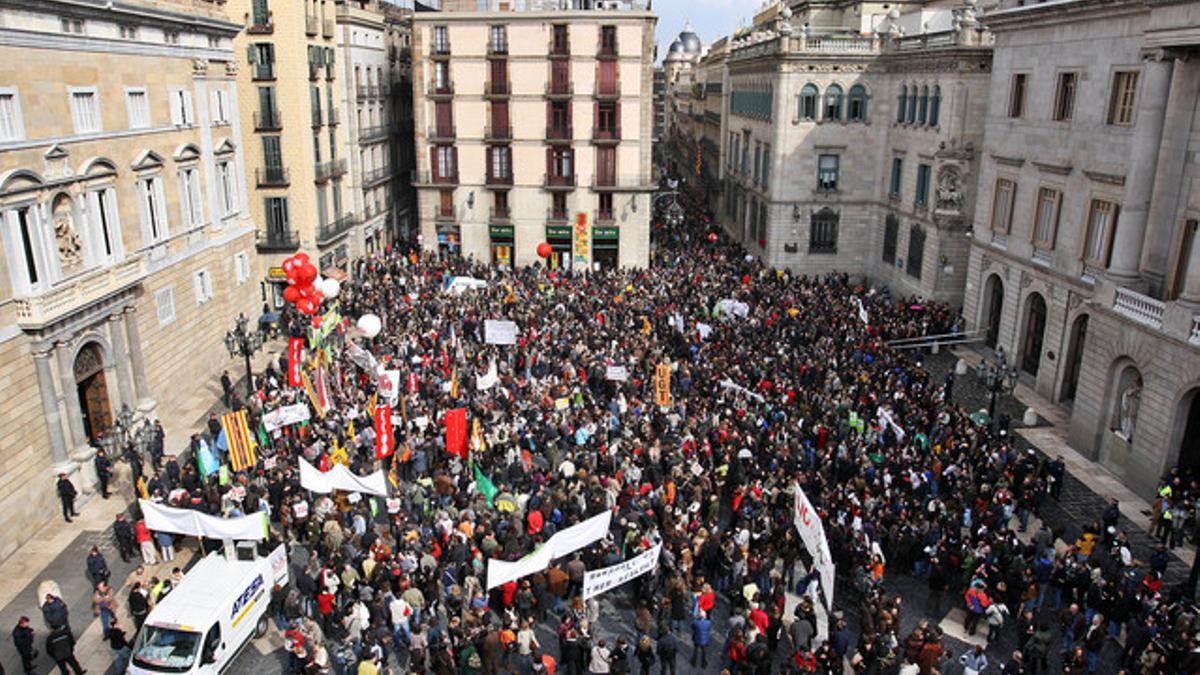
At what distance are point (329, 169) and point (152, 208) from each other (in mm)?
16507

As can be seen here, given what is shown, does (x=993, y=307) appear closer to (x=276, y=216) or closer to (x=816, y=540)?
Answer: (x=816, y=540)

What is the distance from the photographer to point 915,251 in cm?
4125

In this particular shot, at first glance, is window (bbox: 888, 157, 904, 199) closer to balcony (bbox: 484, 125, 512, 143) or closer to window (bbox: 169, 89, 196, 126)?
balcony (bbox: 484, 125, 512, 143)

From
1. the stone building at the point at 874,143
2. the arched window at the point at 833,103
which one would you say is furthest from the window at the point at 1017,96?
the arched window at the point at 833,103

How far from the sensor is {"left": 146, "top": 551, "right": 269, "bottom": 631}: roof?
15.0 metres

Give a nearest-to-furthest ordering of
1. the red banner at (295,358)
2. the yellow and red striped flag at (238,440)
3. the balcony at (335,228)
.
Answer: the yellow and red striped flag at (238,440), the red banner at (295,358), the balcony at (335,228)

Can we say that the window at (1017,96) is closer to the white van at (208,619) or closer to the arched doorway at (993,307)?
the arched doorway at (993,307)

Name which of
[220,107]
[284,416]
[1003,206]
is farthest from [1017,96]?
[220,107]

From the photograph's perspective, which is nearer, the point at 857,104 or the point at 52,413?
the point at 52,413

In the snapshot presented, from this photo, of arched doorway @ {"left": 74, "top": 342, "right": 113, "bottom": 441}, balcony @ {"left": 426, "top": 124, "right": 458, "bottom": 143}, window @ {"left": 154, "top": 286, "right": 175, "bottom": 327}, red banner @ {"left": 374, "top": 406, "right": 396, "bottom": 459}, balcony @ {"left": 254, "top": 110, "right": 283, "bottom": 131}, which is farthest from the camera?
balcony @ {"left": 426, "top": 124, "right": 458, "bottom": 143}

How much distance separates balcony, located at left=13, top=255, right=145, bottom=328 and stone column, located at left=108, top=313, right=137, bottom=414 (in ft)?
3.74

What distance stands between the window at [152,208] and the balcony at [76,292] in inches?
54.4

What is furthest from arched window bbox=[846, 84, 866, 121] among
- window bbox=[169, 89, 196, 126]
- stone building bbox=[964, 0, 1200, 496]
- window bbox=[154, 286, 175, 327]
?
window bbox=[154, 286, 175, 327]

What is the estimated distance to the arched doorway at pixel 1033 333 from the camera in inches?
1242
